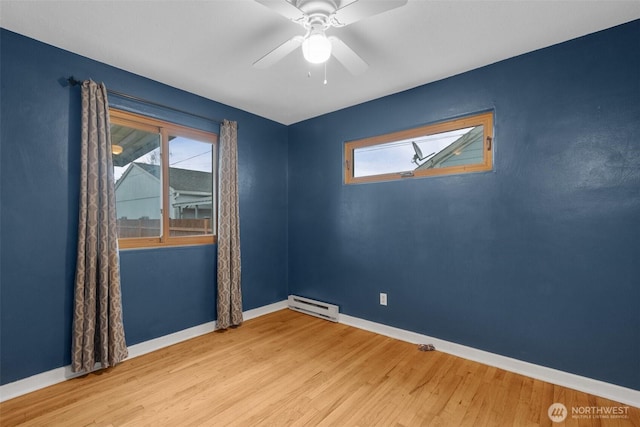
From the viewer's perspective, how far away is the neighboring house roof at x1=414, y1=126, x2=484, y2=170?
2.54 m

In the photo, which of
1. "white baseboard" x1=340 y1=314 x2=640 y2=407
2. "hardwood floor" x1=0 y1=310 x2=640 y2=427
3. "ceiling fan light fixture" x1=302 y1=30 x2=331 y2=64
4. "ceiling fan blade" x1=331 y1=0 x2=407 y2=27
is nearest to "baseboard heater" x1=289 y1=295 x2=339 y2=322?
"white baseboard" x1=340 y1=314 x2=640 y2=407

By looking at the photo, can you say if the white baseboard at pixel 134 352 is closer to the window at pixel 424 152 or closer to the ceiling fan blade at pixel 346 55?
the window at pixel 424 152

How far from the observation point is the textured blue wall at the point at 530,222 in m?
1.93

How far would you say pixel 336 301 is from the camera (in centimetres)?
344

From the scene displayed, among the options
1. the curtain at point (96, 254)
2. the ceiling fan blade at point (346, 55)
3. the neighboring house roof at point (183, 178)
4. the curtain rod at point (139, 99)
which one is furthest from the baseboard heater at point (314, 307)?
the ceiling fan blade at point (346, 55)

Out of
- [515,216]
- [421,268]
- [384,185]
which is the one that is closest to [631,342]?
[515,216]

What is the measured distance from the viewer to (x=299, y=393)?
2.00m

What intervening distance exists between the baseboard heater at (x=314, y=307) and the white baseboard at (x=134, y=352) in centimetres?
20

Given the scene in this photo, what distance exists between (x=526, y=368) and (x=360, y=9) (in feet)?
9.02

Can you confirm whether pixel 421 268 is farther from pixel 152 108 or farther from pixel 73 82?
pixel 73 82

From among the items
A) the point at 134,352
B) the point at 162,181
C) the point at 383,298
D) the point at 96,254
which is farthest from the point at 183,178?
the point at 383,298

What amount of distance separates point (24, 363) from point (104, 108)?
6.40ft

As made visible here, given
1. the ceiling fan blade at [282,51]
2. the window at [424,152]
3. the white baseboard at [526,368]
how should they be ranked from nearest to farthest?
1. the ceiling fan blade at [282,51]
2. the white baseboard at [526,368]
3. the window at [424,152]

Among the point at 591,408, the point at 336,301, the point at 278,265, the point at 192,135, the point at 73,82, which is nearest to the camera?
the point at 591,408
